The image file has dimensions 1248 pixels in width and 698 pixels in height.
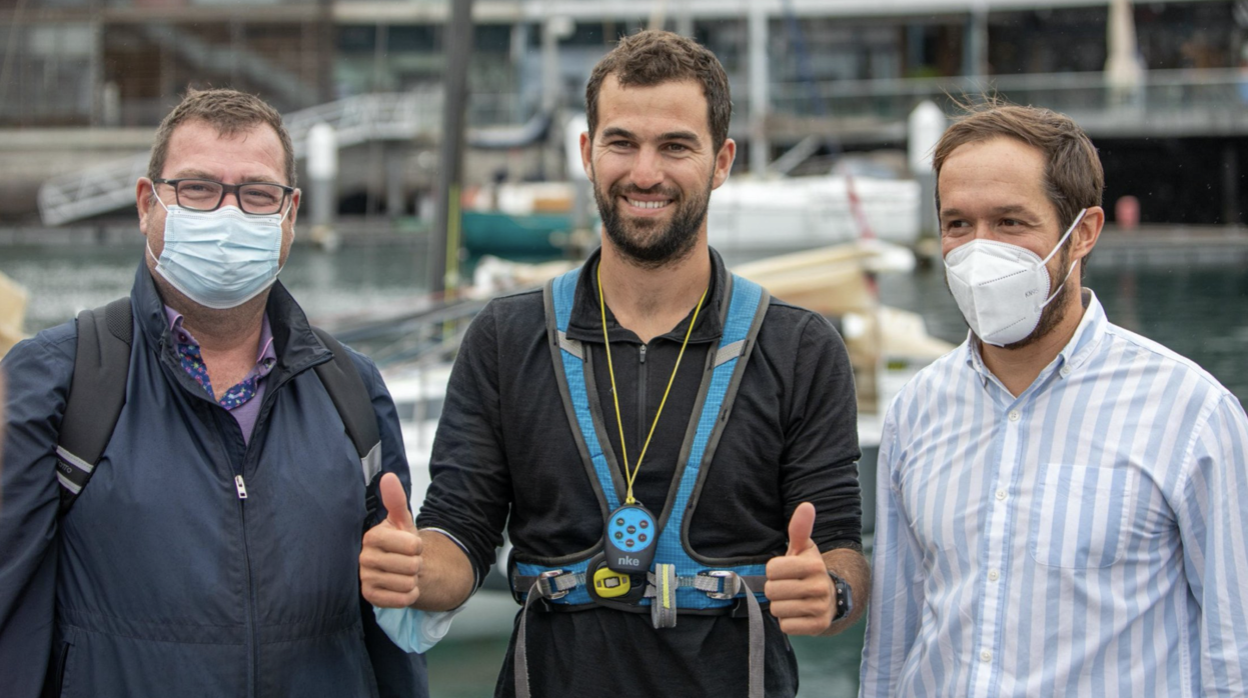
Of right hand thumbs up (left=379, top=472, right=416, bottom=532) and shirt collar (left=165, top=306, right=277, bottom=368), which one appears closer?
right hand thumbs up (left=379, top=472, right=416, bottom=532)

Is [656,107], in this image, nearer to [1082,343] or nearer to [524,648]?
[1082,343]

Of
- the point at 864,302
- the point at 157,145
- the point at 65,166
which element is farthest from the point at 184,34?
the point at 157,145

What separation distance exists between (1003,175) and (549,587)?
128 centimetres

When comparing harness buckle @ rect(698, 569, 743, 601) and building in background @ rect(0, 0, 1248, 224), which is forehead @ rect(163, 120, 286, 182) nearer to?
harness buckle @ rect(698, 569, 743, 601)

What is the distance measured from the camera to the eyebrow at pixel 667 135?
2707mm

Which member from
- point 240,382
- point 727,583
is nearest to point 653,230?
point 727,583

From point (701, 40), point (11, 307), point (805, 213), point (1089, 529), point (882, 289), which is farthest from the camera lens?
point (701, 40)

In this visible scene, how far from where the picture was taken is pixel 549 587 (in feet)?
8.82

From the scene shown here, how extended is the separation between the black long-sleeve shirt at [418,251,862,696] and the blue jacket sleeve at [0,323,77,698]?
0.77 metres

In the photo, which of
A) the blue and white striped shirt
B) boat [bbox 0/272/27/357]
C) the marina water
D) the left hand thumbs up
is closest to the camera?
the blue and white striped shirt

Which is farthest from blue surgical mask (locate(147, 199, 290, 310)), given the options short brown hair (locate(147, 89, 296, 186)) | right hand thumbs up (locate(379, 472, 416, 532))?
right hand thumbs up (locate(379, 472, 416, 532))

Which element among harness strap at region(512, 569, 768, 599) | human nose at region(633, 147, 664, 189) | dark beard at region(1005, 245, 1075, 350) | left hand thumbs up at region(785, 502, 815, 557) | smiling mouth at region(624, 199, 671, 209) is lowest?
harness strap at region(512, 569, 768, 599)

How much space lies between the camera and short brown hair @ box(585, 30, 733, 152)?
2.70m

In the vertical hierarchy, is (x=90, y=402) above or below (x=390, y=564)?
above
